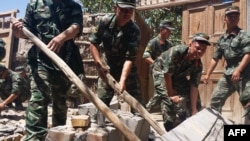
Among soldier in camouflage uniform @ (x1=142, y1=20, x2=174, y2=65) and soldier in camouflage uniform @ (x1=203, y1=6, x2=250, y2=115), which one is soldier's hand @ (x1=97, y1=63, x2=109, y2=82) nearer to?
soldier in camouflage uniform @ (x1=203, y1=6, x2=250, y2=115)

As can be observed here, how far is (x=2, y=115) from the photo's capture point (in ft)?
18.5

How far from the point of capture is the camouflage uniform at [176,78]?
4195mm

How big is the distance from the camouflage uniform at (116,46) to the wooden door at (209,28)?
2.88 m

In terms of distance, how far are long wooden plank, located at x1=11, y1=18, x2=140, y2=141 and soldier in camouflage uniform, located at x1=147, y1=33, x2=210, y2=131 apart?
1.65m

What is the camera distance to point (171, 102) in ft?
13.8

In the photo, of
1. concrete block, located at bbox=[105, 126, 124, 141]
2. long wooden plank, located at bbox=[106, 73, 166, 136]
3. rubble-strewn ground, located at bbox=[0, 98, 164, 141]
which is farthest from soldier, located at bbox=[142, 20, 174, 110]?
concrete block, located at bbox=[105, 126, 124, 141]

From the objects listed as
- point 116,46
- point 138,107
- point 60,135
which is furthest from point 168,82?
point 60,135

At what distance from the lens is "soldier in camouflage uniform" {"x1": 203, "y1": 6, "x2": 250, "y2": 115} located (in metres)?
4.82

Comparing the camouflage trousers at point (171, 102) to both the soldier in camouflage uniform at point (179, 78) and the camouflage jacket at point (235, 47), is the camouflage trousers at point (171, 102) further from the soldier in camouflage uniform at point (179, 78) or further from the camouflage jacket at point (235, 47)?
the camouflage jacket at point (235, 47)

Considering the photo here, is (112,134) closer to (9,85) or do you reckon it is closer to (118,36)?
(118,36)

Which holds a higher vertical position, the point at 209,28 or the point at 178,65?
the point at 209,28

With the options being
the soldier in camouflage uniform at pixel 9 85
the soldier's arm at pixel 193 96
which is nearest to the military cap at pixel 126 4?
the soldier's arm at pixel 193 96

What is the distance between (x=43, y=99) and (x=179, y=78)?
7.07ft

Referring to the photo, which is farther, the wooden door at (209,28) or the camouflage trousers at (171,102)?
the wooden door at (209,28)
